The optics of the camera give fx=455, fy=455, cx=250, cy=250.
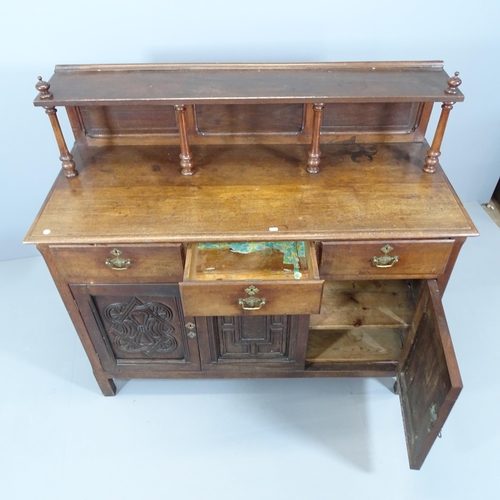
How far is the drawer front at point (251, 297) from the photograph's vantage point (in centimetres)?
123

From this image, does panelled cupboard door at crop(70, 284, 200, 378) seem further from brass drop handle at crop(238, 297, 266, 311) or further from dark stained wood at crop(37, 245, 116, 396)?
brass drop handle at crop(238, 297, 266, 311)

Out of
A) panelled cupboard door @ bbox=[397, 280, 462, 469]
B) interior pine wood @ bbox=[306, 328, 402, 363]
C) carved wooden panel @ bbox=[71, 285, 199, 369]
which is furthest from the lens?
interior pine wood @ bbox=[306, 328, 402, 363]

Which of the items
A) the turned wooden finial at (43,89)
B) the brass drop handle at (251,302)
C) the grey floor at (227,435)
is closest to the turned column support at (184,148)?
the turned wooden finial at (43,89)

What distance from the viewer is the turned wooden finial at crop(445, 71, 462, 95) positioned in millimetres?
1317

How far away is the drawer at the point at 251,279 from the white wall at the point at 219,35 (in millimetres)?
822

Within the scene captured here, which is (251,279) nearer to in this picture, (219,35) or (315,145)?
(315,145)

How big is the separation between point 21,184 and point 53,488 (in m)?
1.30

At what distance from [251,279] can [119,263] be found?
1.32 ft

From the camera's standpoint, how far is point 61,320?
6.77ft

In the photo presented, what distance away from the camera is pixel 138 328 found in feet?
5.14

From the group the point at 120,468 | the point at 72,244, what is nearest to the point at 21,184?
the point at 72,244

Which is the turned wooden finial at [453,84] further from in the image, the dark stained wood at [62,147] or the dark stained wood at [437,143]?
the dark stained wood at [62,147]

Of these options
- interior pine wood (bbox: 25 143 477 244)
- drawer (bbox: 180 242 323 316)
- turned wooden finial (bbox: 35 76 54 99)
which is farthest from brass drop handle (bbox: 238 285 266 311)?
turned wooden finial (bbox: 35 76 54 99)

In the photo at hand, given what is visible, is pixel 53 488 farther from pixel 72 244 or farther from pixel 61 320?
pixel 72 244
